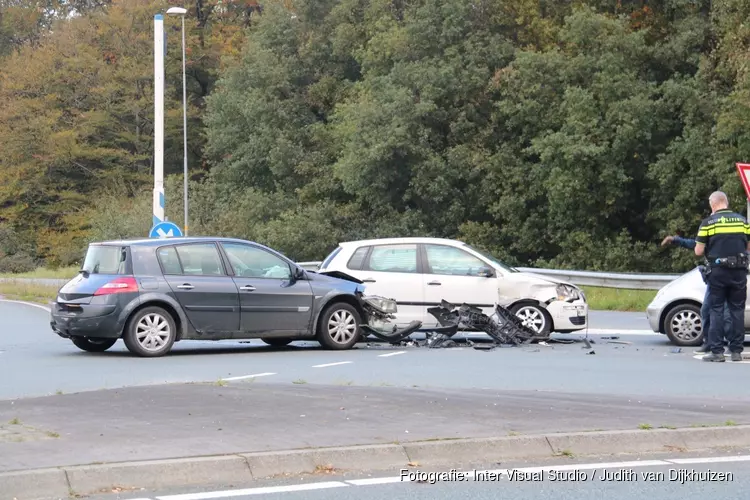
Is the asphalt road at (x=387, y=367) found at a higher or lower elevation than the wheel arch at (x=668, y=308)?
lower

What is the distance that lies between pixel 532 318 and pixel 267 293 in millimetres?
4035

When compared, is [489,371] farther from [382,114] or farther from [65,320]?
[382,114]

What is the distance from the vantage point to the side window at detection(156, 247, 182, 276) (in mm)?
15539

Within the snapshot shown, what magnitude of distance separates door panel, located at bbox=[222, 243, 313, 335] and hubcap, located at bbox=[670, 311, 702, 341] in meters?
5.14

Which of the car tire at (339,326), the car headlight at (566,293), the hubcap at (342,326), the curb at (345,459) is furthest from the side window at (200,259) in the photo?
the curb at (345,459)

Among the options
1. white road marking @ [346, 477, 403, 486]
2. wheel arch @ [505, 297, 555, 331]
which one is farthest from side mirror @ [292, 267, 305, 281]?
white road marking @ [346, 477, 403, 486]

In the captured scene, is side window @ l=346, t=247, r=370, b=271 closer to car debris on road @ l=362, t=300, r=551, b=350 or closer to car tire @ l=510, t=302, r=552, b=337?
car debris on road @ l=362, t=300, r=551, b=350

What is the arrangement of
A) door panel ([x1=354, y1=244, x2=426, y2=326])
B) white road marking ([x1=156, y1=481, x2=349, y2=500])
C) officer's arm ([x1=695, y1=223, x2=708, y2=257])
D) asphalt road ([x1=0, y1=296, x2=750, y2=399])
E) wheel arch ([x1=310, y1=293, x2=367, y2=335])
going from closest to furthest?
white road marking ([x1=156, y1=481, x2=349, y2=500]), asphalt road ([x1=0, y1=296, x2=750, y2=399]), officer's arm ([x1=695, y1=223, x2=708, y2=257]), wheel arch ([x1=310, y1=293, x2=367, y2=335]), door panel ([x1=354, y1=244, x2=426, y2=326])

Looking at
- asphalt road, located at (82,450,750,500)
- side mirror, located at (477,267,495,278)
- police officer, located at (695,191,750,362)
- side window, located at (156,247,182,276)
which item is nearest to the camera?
asphalt road, located at (82,450,750,500)

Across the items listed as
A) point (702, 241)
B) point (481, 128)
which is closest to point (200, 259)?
point (702, 241)

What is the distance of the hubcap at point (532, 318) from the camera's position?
56.4 ft

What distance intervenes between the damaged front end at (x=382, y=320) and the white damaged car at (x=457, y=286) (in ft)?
0.85

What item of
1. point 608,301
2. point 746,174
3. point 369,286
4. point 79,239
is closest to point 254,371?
point 369,286

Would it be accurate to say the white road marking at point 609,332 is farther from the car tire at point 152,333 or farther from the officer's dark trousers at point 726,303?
the car tire at point 152,333
